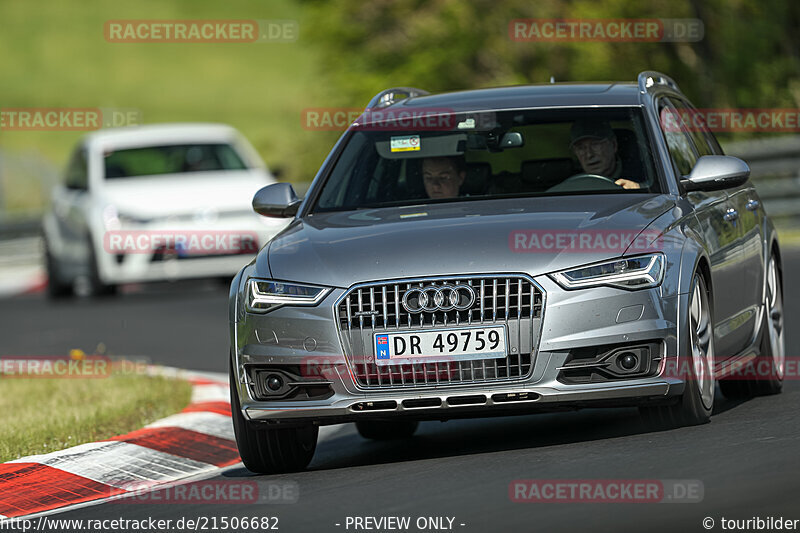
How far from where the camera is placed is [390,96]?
9648mm

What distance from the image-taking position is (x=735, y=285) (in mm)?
8492

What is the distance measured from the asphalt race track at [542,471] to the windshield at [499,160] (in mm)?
1191

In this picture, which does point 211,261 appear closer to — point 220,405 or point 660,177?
point 220,405

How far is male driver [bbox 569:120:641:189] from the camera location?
841cm

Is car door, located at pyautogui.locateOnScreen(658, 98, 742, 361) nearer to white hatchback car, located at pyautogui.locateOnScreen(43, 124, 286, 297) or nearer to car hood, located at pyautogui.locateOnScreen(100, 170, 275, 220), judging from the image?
white hatchback car, located at pyautogui.locateOnScreen(43, 124, 286, 297)

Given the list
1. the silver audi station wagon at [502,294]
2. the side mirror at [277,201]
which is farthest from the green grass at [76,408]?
the silver audi station wagon at [502,294]

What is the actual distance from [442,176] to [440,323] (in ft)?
5.27

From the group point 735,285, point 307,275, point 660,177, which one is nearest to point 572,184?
point 660,177

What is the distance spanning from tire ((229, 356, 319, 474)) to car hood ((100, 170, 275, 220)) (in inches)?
454
